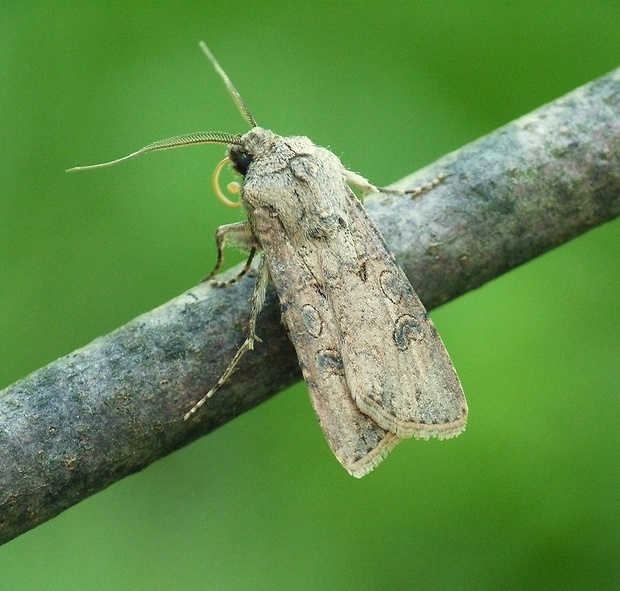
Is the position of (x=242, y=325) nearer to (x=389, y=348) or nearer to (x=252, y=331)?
(x=252, y=331)

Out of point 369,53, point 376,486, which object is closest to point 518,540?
Result: point 376,486

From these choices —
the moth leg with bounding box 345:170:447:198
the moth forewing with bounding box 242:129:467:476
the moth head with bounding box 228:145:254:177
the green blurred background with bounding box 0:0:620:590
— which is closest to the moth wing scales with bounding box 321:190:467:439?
the moth forewing with bounding box 242:129:467:476

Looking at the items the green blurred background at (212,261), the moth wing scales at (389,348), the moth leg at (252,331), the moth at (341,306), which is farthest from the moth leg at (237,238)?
the green blurred background at (212,261)

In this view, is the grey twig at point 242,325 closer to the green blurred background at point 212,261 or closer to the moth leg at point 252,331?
the moth leg at point 252,331

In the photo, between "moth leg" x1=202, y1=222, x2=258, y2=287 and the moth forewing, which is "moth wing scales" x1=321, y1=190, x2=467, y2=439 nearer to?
the moth forewing

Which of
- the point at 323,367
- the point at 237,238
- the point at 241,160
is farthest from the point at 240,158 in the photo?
the point at 323,367

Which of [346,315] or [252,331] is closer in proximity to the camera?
[252,331]
